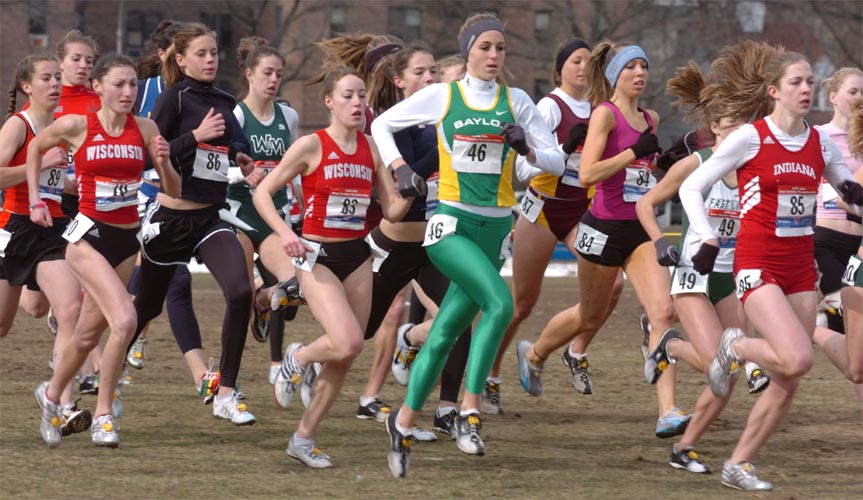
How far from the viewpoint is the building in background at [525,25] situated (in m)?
37.3

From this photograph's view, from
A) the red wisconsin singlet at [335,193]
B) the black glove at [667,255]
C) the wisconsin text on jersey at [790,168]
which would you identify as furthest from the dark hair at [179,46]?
the wisconsin text on jersey at [790,168]

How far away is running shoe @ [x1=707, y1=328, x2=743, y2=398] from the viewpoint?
6.84m

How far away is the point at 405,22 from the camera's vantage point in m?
43.9

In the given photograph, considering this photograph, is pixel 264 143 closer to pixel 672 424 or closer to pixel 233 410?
pixel 233 410

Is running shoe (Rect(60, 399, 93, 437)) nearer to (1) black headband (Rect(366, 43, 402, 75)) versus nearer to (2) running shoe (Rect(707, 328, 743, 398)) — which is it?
(1) black headband (Rect(366, 43, 402, 75))

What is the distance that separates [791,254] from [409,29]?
125 ft

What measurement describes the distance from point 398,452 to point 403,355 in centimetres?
187

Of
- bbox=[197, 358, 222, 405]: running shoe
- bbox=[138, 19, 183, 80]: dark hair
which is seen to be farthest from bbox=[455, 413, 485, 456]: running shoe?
bbox=[138, 19, 183, 80]: dark hair

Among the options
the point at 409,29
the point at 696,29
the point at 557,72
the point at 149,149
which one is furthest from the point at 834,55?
the point at 149,149

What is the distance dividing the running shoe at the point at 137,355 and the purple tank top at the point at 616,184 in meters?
3.96

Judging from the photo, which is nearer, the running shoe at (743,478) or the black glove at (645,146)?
the running shoe at (743,478)

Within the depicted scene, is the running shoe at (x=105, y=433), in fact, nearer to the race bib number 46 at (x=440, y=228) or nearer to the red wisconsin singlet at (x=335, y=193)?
the red wisconsin singlet at (x=335, y=193)

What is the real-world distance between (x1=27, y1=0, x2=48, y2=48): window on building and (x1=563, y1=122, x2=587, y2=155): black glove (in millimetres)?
36018

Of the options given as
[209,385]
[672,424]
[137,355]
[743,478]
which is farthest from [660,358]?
[137,355]
